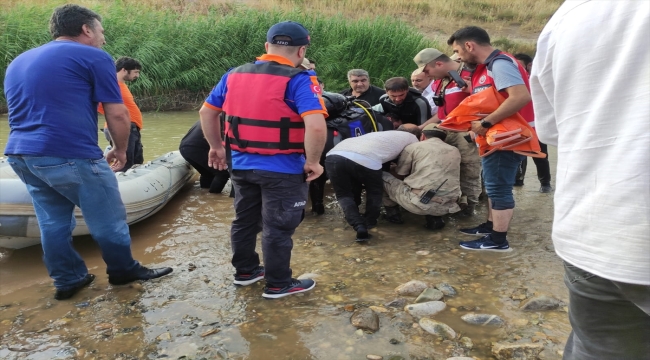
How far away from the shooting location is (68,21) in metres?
2.94

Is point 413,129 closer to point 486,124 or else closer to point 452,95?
point 452,95

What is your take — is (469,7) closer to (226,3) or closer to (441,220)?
(226,3)

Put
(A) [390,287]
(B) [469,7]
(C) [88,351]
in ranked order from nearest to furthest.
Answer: (C) [88,351] → (A) [390,287] → (B) [469,7]

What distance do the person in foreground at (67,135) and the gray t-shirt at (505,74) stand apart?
8.19 ft

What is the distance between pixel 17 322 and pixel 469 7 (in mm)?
23872

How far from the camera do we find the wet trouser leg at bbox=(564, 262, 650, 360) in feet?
4.14

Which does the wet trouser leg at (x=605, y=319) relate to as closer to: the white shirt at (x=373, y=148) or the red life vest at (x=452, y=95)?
the white shirt at (x=373, y=148)

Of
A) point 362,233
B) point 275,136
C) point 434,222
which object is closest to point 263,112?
point 275,136

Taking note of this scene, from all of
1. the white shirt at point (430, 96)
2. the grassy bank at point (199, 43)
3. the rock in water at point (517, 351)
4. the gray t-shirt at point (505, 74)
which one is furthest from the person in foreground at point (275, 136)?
the grassy bank at point (199, 43)

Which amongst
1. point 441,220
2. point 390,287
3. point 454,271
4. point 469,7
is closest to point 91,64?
point 390,287

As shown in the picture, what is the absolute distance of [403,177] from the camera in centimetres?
451

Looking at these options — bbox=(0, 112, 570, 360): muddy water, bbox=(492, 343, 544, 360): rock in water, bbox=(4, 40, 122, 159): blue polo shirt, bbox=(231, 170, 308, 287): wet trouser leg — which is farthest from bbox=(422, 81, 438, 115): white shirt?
bbox=(4, 40, 122, 159): blue polo shirt

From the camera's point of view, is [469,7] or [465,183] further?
[469,7]

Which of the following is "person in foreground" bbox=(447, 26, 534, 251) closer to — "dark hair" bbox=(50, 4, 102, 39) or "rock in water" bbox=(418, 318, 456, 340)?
"rock in water" bbox=(418, 318, 456, 340)
